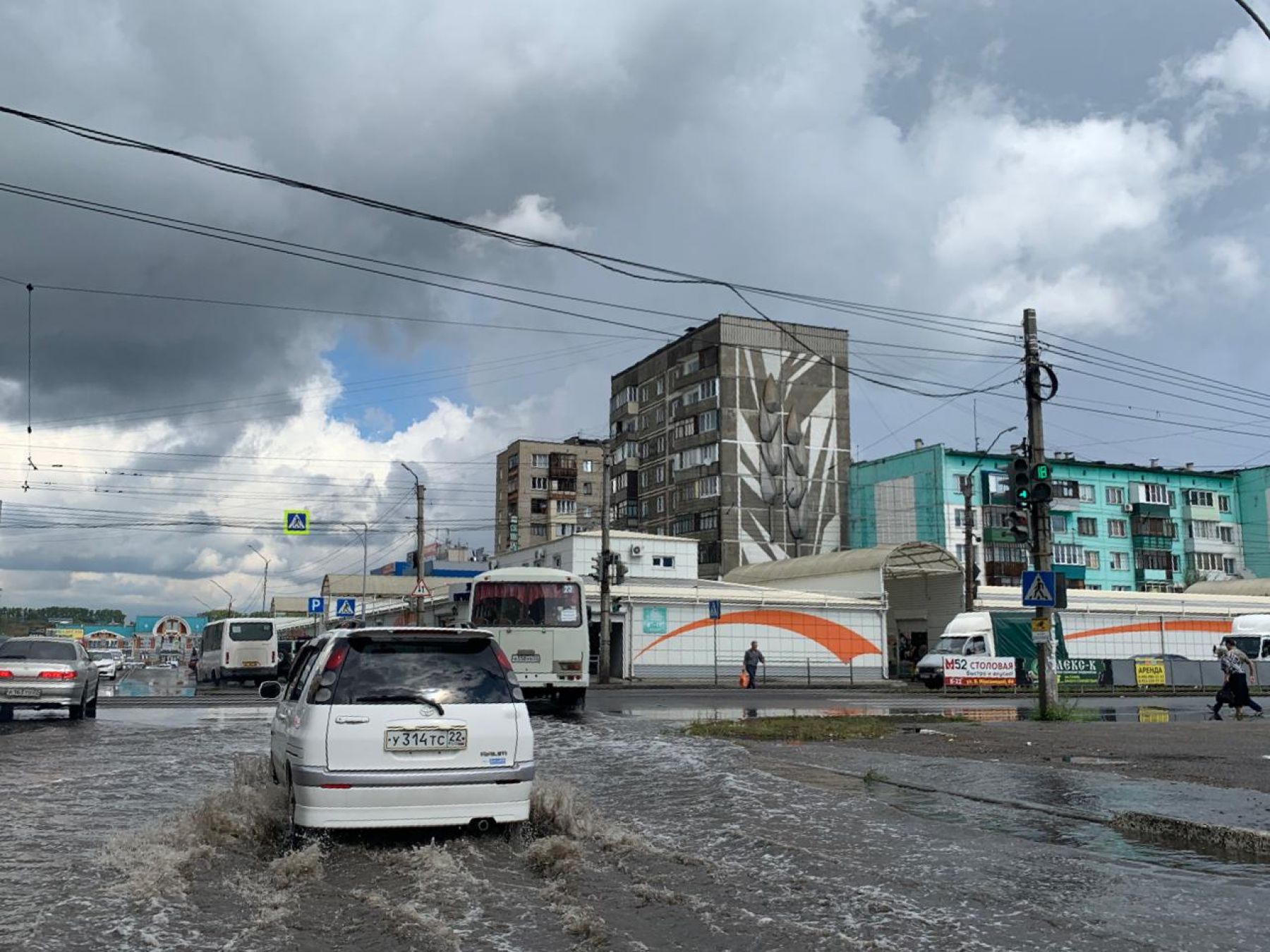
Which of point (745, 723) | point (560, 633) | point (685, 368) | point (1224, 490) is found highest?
point (685, 368)

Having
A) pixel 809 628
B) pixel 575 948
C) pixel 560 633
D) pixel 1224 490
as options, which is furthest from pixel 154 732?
pixel 1224 490

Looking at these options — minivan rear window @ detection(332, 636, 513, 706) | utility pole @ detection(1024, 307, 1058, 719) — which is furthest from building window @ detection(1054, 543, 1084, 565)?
minivan rear window @ detection(332, 636, 513, 706)

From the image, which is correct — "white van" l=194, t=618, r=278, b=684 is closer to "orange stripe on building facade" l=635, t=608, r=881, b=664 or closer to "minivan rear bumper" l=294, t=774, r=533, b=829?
"orange stripe on building facade" l=635, t=608, r=881, b=664

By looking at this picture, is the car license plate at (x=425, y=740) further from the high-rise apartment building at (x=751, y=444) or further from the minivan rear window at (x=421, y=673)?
the high-rise apartment building at (x=751, y=444)

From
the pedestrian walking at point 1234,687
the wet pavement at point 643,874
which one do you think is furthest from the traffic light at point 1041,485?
the wet pavement at point 643,874

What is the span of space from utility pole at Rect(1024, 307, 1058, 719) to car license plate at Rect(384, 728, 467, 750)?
14.4m

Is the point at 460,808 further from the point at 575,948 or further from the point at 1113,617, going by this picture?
the point at 1113,617

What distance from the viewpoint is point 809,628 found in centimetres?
4872

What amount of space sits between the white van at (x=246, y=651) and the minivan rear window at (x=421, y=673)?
1358 inches

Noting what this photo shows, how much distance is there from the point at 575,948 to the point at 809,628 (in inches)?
1740

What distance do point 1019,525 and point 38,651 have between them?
56.5 feet

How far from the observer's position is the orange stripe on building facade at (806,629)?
4691 centimetres

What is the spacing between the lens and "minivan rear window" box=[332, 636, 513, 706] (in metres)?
7.79

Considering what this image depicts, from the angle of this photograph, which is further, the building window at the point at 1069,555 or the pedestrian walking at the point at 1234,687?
the building window at the point at 1069,555
